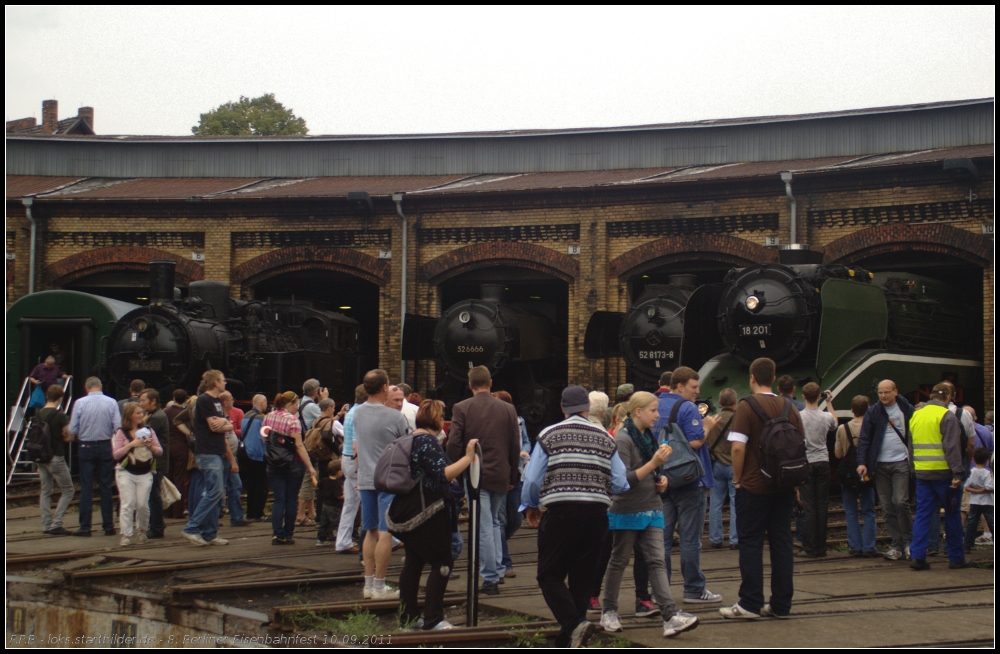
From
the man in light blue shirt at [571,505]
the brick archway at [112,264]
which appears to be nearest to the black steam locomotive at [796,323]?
the man in light blue shirt at [571,505]

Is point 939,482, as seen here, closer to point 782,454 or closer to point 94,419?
point 782,454

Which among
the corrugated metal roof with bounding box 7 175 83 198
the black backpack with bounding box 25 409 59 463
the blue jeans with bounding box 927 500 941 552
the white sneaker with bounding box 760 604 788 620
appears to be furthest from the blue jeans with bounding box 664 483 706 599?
the corrugated metal roof with bounding box 7 175 83 198

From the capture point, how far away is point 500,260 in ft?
74.8

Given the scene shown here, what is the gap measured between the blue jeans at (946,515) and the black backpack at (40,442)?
9.07 meters

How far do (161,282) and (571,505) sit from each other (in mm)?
13746

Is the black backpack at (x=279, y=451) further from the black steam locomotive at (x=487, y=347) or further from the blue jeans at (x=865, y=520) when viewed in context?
the black steam locomotive at (x=487, y=347)

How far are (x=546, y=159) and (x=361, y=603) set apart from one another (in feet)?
66.1

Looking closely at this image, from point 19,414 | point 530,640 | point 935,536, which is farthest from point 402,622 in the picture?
point 19,414

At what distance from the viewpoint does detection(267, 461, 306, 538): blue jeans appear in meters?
10.7

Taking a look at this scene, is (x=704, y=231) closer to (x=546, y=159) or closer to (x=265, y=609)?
(x=546, y=159)

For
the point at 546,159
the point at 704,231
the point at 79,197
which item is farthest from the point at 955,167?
the point at 79,197

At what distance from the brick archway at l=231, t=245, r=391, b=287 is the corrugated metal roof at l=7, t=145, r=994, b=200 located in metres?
1.29

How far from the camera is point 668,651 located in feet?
19.9

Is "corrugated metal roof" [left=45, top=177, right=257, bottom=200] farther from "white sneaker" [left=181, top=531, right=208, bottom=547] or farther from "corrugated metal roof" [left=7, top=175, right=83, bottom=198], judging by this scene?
"white sneaker" [left=181, top=531, right=208, bottom=547]
